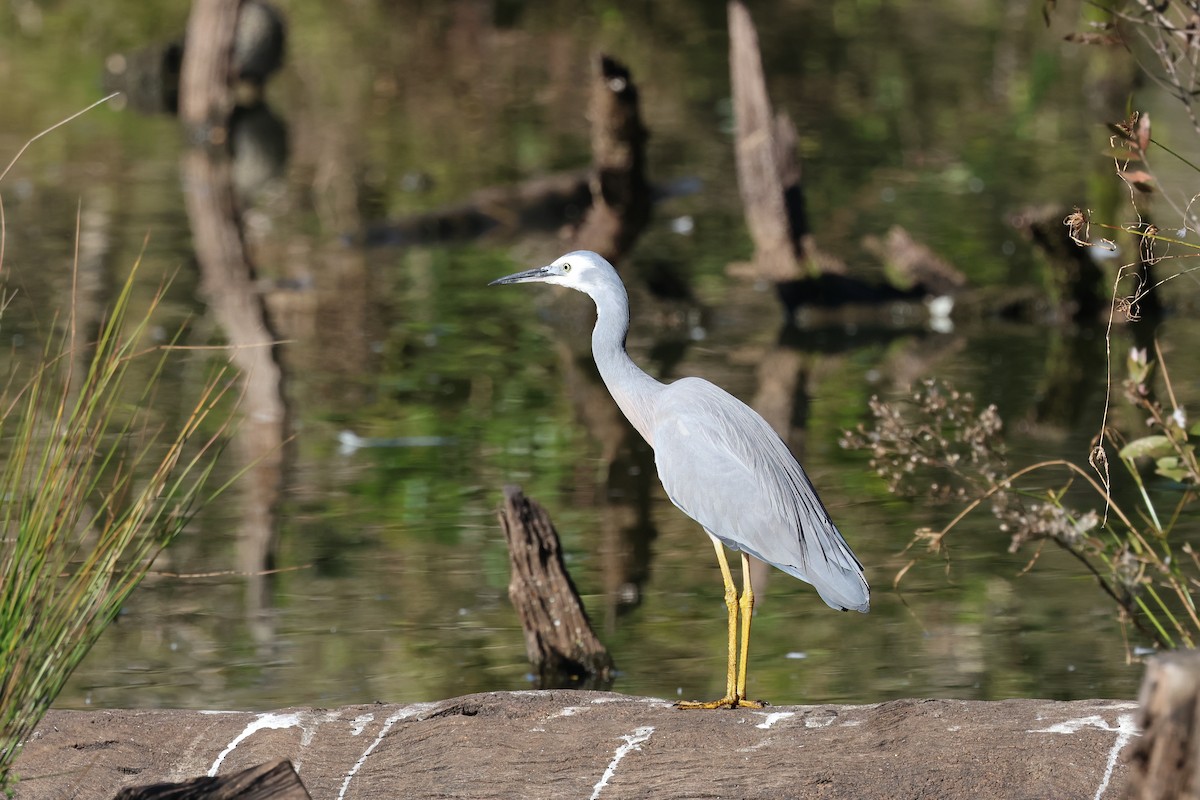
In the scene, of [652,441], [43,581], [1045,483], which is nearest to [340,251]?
[1045,483]

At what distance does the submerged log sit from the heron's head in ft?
5.82

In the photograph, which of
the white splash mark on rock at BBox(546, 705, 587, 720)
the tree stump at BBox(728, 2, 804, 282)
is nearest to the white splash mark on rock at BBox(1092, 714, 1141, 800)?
the white splash mark on rock at BBox(546, 705, 587, 720)

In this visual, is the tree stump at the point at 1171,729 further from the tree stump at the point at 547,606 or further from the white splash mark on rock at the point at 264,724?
the tree stump at the point at 547,606

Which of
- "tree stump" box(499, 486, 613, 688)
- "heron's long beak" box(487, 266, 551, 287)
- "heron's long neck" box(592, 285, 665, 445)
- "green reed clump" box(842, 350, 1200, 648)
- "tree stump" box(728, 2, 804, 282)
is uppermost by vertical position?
"tree stump" box(728, 2, 804, 282)

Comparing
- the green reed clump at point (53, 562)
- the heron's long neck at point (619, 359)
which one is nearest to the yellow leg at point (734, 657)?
the heron's long neck at point (619, 359)

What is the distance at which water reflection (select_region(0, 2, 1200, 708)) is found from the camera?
668cm

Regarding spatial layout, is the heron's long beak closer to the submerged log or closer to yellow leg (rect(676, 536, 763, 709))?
yellow leg (rect(676, 536, 763, 709))

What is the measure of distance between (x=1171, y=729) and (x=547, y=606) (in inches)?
143

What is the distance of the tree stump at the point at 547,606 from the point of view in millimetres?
6156

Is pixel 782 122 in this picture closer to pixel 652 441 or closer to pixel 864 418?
pixel 864 418

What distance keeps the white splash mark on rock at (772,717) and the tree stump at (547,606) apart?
154 centimetres

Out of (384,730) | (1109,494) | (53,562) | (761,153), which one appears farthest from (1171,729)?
(761,153)

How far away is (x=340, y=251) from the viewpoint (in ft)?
46.9

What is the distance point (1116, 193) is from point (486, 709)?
309 inches
